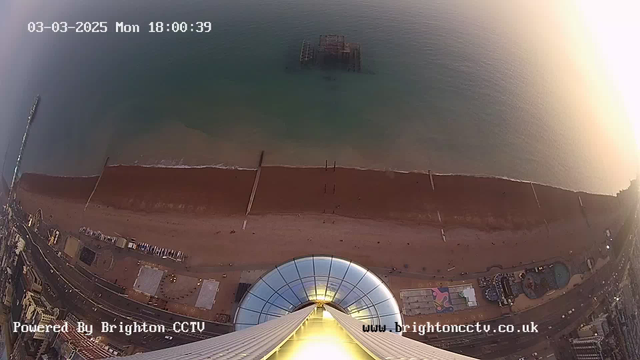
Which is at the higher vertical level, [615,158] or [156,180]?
[615,158]

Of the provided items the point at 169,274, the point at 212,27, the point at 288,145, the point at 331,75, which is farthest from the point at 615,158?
the point at 212,27

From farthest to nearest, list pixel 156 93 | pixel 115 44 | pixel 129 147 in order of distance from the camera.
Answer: pixel 115 44 → pixel 156 93 → pixel 129 147

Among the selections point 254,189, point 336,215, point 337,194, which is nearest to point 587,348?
point 336,215

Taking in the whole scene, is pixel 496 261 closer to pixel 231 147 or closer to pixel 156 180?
pixel 231 147


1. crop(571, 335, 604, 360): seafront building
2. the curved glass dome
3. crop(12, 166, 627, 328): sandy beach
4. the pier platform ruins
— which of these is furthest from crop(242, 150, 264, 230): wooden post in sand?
crop(571, 335, 604, 360): seafront building

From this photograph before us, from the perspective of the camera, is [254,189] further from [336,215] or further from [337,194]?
[336,215]

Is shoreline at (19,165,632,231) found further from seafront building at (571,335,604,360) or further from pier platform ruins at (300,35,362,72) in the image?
pier platform ruins at (300,35,362,72)
